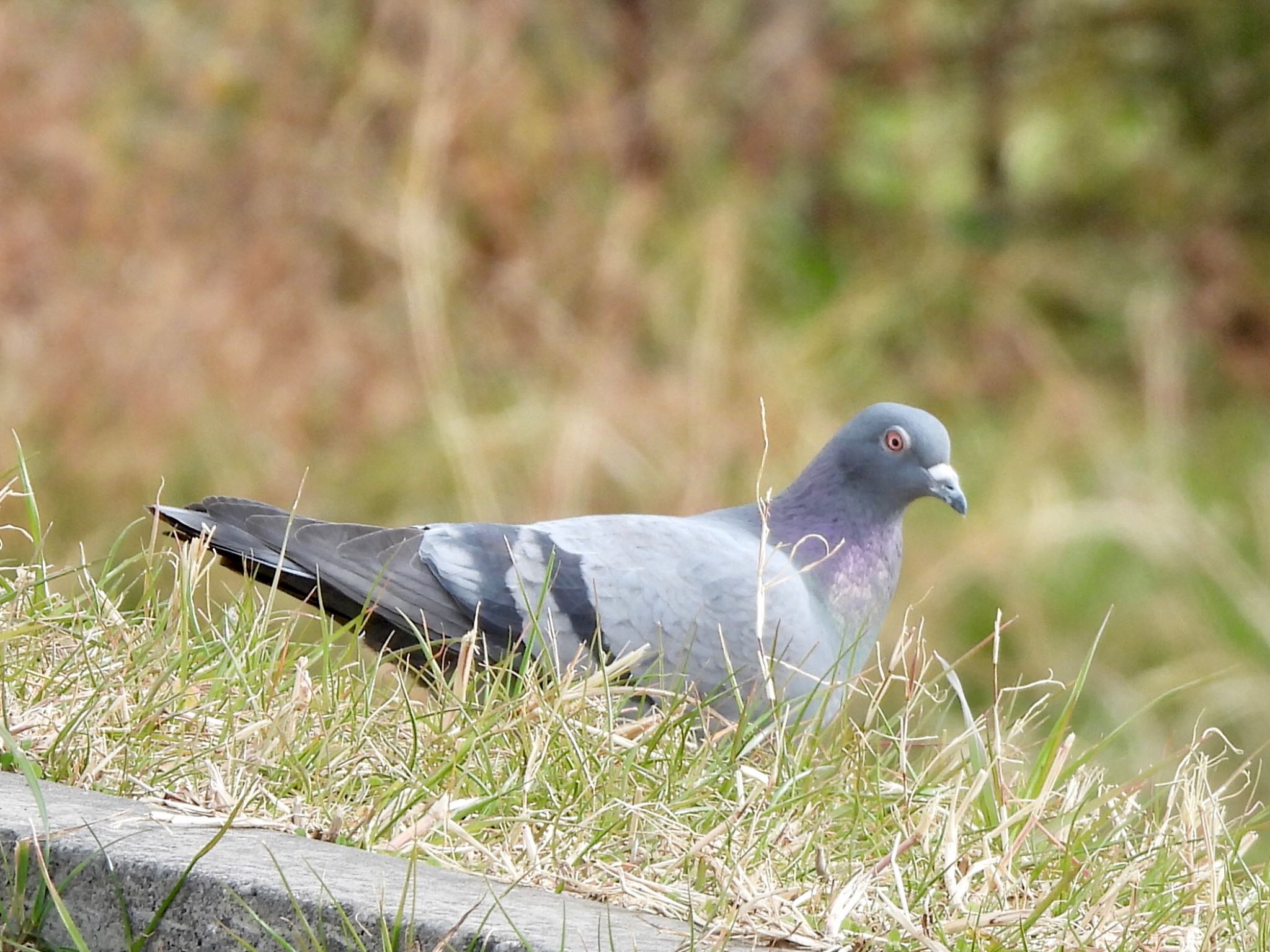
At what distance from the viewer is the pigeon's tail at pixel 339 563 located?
9.89ft

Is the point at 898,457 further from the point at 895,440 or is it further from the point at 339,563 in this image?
the point at 339,563

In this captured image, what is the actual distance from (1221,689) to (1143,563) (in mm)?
865

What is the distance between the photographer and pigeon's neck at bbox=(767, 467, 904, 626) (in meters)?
3.36

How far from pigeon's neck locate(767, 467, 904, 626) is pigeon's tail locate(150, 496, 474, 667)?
69 centimetres

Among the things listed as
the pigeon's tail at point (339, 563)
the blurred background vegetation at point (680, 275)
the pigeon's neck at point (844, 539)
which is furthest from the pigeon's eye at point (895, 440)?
the blurred background vegetation at point (680, 275)

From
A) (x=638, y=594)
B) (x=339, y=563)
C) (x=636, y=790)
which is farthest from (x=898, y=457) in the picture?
(x=636, y=790)

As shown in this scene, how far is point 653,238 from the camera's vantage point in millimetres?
8094

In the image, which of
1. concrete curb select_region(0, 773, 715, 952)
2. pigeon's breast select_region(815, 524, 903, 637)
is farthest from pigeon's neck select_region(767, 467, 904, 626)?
concrete curb select_region(0, 773, 715, 952)

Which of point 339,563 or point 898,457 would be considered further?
point 898,457

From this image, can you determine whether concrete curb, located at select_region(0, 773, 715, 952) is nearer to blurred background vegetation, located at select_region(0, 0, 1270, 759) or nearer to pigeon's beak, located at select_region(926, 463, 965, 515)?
pigeon's beak, located at select_region(926, 463, 965, 515)

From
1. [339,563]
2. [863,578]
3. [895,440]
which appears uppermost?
[895,440]

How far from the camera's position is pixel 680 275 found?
7.96 m

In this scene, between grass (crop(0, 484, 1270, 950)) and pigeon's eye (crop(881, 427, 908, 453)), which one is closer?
grass (crop(0, 484, 1270, 950))

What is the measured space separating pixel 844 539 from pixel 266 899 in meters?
1.89
